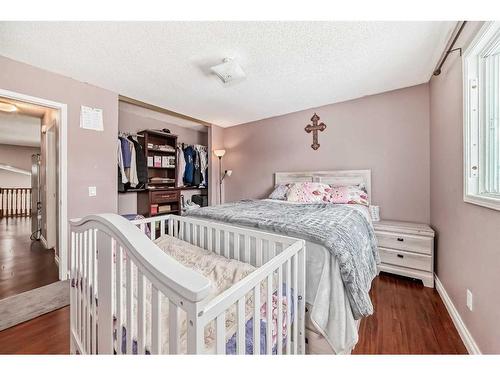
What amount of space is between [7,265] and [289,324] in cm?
339

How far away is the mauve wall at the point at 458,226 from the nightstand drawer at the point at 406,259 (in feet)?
0.33

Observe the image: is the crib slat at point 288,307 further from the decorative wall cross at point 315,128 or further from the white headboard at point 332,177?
the decorative wall cross at point 315,128

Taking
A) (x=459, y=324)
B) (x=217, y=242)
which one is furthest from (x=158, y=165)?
(x=459, y=324)

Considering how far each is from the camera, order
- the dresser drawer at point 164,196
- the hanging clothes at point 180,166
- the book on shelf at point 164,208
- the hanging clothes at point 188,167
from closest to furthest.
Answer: the dresser drawer at point 164,196 < the book on shelf at point 164,208 < the hanging clothes at point 180,166 < the hanging clothes at point 188,167

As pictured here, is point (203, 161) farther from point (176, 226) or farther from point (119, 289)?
point (119, 289)

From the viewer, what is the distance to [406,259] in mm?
2172

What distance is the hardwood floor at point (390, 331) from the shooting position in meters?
1.32

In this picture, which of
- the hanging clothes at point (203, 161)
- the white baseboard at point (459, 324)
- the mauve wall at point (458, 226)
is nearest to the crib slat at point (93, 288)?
the mauve wall at point (458, 226)

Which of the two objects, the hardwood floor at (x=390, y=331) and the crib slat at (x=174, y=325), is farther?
the hardwood floor at (x=390, y=331)

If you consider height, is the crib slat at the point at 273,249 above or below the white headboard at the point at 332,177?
below

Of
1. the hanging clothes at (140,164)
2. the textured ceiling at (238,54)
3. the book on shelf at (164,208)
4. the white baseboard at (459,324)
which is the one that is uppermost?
the textured ceiling at (238,54)

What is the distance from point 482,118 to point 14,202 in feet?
31.7

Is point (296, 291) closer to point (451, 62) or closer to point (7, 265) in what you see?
point (451, 62)
